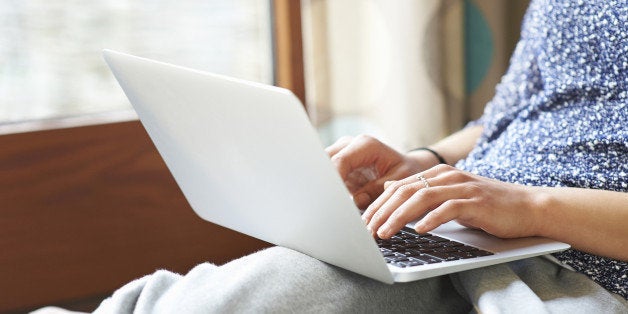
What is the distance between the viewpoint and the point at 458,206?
85cm

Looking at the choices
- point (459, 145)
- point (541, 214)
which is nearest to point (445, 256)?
point (541, 214)

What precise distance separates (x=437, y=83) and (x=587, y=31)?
72 cm

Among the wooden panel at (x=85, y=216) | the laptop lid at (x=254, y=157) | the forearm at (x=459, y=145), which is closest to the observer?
the laptop lid at (x=254, y=157)

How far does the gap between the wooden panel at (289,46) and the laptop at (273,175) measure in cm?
82

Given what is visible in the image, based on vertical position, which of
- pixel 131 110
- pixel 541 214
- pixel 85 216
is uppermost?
pixel 541 214

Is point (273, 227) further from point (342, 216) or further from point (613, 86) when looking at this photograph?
point (613, 86)

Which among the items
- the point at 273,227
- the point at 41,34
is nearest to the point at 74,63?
the point at 41,34

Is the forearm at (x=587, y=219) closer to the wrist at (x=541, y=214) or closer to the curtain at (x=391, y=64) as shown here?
the wrist at (x=541, y=214)

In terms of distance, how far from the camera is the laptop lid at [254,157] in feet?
2.35

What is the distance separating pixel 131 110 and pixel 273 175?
3.24 feet

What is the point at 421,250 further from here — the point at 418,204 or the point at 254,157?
the point at 254,157

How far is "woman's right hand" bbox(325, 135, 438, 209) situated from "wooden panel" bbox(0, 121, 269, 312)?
0.67m

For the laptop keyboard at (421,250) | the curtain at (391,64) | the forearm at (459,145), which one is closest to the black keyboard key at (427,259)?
the laptop keyboard at (421,250)

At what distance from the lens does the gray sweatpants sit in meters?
0.79
